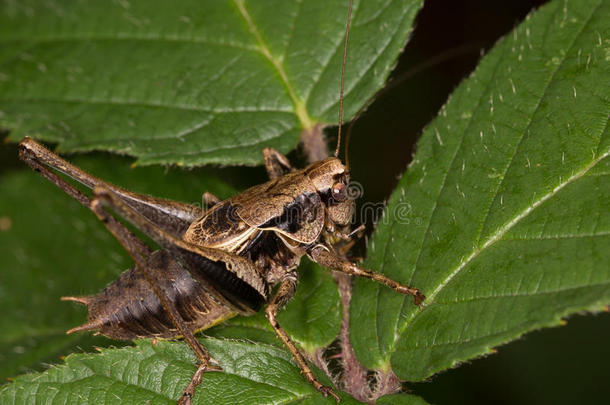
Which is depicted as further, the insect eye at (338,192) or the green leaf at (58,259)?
the green leaf at (58,259)

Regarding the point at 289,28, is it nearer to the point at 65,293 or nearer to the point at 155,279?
the point at 155,279

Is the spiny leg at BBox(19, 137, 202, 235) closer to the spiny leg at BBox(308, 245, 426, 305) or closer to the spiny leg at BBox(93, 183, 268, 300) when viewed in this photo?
the spiny leg at BBox(93, 183, 268, 300)

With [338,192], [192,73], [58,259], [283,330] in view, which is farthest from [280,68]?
[58,259]

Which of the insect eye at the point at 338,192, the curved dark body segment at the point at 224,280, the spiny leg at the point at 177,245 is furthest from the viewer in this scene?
the insect eye at the point at 338,192

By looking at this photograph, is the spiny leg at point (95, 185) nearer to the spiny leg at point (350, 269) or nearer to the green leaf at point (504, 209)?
the spiny leg at point (350, 269)

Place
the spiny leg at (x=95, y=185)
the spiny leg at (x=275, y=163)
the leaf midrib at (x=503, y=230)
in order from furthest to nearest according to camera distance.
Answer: the spiny leg at (x=275, y=163) < the spiny leg at (x=95, y=185) < the leaf midrib at (x=503, y=230)

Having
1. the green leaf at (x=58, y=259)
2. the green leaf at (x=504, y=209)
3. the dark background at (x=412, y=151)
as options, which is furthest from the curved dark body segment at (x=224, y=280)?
the dark background at (x=412, y=151)

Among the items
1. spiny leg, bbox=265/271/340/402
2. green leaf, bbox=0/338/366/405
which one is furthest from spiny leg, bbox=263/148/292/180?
green leaf, bbox=0/338/366/405

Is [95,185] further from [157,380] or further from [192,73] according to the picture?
[157,380]
